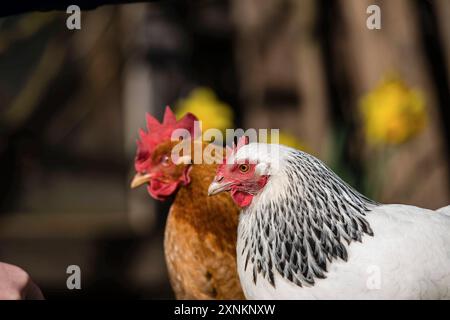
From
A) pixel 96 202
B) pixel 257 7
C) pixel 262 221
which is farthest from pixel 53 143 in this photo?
pixel 262 221

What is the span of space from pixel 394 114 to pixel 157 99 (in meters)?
1.60

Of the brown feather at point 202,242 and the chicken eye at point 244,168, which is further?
the brown feather at point 202,242

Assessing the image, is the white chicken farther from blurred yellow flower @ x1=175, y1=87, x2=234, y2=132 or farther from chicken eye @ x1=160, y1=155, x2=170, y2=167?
blurred yellow flower @ x1=175, y1=87, x2=234, y2=132

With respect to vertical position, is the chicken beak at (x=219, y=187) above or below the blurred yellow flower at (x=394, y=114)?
below

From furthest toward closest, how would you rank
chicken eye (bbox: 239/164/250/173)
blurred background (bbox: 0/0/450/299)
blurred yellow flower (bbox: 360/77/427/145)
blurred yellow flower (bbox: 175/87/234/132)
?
blurred background (bbox: 0/0/450/299) → blurred yellow flower (bbox: 175/87/234/132) → blurred yellow flower (bbox: 360/77/427/145) → chicken eye (bbox: 239/164/250/173)

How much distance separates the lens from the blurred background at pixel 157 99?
2963 mm

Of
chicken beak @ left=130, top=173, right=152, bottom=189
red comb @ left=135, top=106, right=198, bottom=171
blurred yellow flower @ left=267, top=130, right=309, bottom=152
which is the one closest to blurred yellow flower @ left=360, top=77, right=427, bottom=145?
blurred yellow flower @ left=267, top=130, right=309, bottom=152

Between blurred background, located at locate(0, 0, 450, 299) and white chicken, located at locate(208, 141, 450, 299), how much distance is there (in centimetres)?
116

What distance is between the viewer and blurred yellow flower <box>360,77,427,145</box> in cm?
243

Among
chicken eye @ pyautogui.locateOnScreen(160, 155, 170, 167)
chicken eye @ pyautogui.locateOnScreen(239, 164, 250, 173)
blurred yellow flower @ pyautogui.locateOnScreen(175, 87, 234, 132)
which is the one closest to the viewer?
chicken eye @ pyautogui.locateOnScreen(239, 164, 250, 173)

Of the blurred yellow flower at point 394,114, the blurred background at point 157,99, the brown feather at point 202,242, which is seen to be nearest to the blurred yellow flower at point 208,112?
the blurred background at point 157,99

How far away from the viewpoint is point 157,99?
3594 mm

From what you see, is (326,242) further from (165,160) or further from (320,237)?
(165,160)

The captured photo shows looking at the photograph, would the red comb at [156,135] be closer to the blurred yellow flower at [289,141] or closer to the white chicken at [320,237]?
the white chicken at [320,237]
